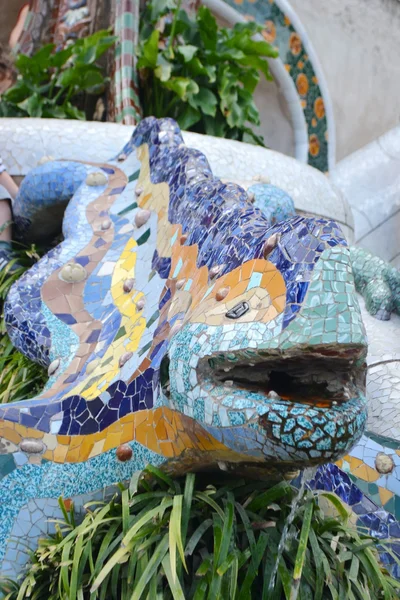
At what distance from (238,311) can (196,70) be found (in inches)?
153

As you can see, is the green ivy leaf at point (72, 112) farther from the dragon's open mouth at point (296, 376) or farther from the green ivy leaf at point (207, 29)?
the dragon's open mouth at point (296, 376)

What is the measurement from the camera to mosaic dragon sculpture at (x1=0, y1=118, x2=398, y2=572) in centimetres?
175

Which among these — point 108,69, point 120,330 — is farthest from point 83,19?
point 120,330

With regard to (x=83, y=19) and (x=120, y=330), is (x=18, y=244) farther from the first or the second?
(x=83, y=19)

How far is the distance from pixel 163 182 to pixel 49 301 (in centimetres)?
55

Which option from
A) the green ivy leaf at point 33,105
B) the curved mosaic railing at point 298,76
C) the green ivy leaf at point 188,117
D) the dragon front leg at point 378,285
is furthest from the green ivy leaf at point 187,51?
the dragon front leg at point 378,285

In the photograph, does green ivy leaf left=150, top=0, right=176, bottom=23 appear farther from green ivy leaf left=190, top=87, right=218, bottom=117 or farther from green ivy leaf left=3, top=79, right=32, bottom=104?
green ivy leaf left=3, top=79, right=32, bottom=104

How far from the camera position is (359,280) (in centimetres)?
354

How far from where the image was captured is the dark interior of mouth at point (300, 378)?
1789 millimetres

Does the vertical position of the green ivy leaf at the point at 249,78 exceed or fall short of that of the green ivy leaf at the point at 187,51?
it falls short

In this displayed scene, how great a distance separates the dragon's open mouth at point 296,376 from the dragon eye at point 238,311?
0.33 ft

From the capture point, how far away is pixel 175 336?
2020mm

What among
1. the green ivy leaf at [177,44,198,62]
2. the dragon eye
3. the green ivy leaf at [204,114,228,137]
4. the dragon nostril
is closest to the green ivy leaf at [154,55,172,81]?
the green ivy leaf at [177,44,198,62]

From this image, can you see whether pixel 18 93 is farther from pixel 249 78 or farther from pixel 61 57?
pixel 249 78
